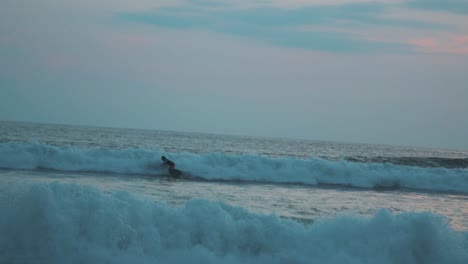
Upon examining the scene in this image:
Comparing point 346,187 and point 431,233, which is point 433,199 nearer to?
point 346,187

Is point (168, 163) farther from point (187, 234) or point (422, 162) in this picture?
point (422, 162)

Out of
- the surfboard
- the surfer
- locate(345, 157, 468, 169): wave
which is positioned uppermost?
locate(345, 157, 468, 169): wave

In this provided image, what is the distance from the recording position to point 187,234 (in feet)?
22.0

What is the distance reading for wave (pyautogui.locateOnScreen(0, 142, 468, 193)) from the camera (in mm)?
17875

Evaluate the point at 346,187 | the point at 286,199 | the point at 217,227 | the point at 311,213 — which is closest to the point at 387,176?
the point at 346,187

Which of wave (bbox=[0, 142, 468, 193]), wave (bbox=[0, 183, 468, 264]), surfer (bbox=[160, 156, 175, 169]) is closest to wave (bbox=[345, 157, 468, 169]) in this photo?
wave (bbox=[0, 142, 468, 193])

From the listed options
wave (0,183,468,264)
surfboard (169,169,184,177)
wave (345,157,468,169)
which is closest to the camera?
wave (0,183,468,264)

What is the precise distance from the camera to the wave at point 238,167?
1788 centimetres

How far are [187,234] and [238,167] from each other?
12877 millimetres

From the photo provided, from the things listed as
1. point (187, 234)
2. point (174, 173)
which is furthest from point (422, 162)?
point (187, 234)

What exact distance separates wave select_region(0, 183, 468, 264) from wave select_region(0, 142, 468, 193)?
10818 millimetres

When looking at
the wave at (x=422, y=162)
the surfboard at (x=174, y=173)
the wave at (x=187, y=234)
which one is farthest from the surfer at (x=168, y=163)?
the wave at (x=422, y=162)

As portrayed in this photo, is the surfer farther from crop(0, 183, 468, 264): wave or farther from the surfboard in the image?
crop(0, 183, 468, 264): wave

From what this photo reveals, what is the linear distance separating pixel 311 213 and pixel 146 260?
5.20m
